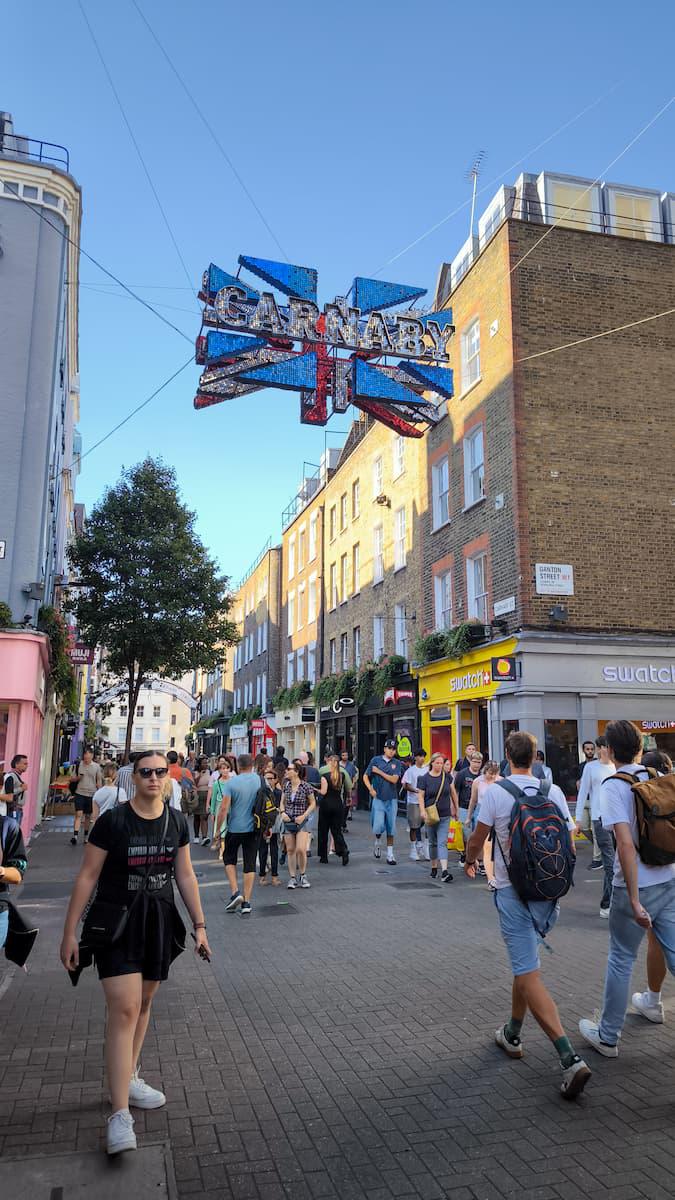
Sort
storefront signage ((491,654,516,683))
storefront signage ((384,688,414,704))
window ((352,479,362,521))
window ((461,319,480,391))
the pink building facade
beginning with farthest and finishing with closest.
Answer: window ((352,479,362,521))
storefront signage ((384,688,414,704))
window ((461,319,480,391))
storefront signage ((491,654,516,683))
the pink building facade

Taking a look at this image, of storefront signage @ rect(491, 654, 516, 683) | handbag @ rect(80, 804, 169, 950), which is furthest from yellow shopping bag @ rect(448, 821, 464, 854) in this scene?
handbag @ rect(80, 804, 169, 950)

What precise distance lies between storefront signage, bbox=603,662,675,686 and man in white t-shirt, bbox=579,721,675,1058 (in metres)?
12.8

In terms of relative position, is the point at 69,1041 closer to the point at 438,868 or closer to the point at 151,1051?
the point at 151,1051

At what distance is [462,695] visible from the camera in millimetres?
19516

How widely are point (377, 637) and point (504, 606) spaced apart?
33.7 feet

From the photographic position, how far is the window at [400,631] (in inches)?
975

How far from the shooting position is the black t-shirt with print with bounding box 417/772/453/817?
11711mm

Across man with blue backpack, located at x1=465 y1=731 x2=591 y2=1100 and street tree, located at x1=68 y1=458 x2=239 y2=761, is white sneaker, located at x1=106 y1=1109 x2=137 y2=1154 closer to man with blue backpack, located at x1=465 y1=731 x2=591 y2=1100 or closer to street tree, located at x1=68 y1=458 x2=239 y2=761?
man with blue backpack, located at x1=465 y1=731 x2=591 y2=1100

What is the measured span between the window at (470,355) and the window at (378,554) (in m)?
8.20

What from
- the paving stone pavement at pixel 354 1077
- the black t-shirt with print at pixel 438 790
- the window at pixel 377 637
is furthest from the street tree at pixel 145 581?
the paving stone pavement at pixel 354 1077

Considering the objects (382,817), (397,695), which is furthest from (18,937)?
(397,695)

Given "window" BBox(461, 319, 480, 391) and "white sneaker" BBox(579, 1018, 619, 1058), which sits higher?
"window" BBox(461, 319, 480, 391)

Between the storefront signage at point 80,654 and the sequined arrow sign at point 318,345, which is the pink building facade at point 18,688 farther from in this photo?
the storefront signage at point 80,654

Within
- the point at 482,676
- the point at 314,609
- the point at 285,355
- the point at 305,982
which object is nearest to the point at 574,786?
the point at 482,676
